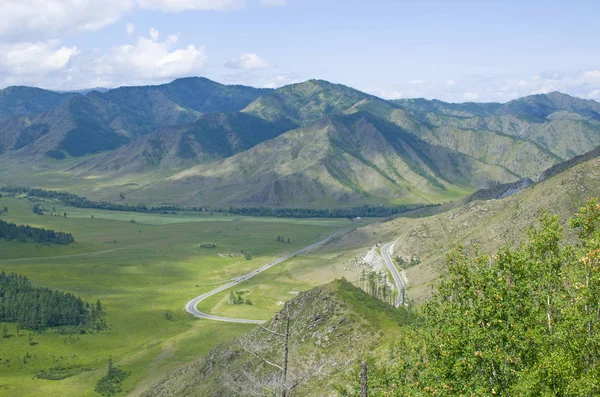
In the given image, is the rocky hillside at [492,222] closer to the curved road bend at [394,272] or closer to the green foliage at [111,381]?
the curved road bend at [394,272]

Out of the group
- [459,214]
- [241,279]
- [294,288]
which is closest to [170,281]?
[241,279]

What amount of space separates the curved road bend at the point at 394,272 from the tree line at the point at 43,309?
71.0 metres

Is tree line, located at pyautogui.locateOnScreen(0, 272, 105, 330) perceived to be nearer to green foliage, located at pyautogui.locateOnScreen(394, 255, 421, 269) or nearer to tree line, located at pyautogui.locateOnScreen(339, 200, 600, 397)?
green foliage, located at pyautogui.locateOnScreen(394, 255, 421, 269)

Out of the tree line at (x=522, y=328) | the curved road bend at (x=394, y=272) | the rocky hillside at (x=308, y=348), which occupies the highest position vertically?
the tree line at (x=522, y=328)

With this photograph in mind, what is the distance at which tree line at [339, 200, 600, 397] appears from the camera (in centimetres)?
2980

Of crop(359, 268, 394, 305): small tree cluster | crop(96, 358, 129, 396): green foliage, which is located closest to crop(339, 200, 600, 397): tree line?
crop(96, 358, 129, 396): green foliage

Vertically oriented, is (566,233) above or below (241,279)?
above

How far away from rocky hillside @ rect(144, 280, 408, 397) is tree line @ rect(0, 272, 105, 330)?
62826mm

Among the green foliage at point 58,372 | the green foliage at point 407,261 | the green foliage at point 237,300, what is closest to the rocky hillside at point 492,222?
the green foliage at point 407,261

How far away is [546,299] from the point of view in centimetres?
3631

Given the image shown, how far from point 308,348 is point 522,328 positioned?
41.7m

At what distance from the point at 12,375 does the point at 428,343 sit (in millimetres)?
94669

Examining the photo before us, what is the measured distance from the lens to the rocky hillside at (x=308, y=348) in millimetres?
66312

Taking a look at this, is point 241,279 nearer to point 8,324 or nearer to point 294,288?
point 294,288
